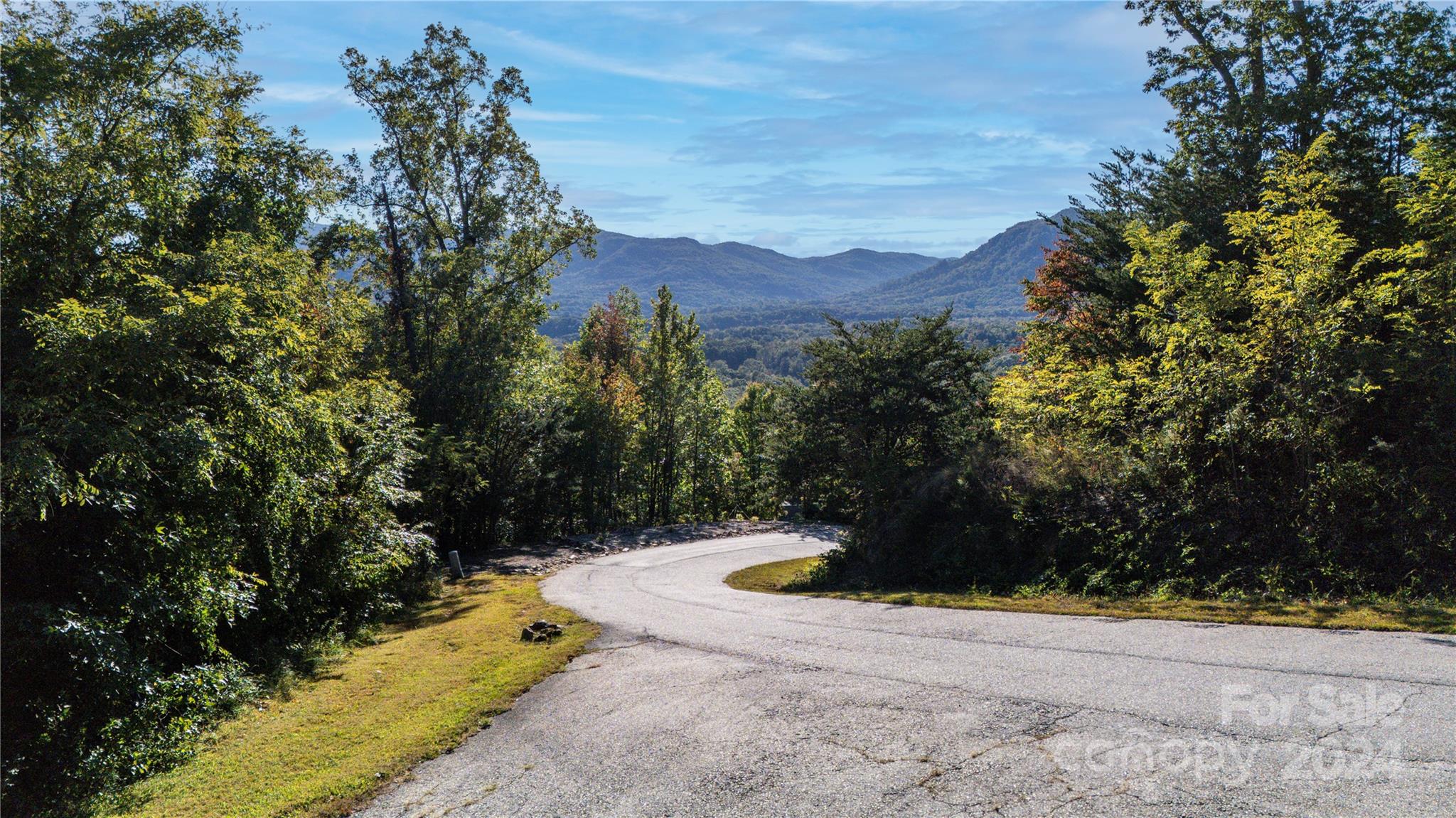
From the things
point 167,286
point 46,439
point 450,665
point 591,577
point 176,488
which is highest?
point 167,286

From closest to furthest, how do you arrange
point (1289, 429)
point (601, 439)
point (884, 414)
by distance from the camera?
point (1289, 429) < point (884, 414) < point (601, 439)

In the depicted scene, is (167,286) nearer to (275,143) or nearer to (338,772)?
(338,772)

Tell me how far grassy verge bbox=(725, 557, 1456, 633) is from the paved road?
43cm

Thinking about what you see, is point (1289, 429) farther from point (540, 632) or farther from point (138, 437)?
point (138, 437)

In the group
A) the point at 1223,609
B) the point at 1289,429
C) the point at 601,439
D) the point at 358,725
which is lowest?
the point at 358,725

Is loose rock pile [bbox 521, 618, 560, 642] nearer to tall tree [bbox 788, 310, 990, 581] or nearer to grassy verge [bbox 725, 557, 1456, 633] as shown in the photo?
grassy verge [bbox 725, 557, 1456, 633]

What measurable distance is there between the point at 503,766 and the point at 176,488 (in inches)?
210

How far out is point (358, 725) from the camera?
917cm

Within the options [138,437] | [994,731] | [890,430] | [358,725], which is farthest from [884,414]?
[138,437]

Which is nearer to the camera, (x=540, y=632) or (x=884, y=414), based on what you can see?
(x=540, y=632)

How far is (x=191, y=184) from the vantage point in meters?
13.6

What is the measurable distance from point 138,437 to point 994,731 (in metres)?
9.26

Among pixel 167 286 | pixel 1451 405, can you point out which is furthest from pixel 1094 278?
pixel 167 286

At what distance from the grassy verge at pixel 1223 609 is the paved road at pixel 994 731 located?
1.42ft
